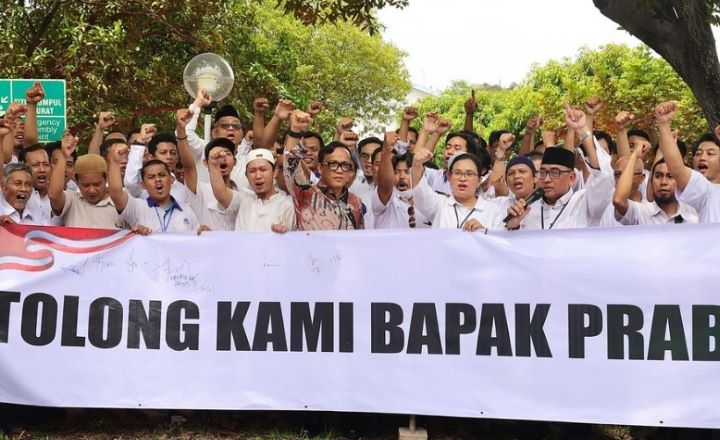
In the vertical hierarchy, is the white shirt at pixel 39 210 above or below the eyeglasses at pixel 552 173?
below

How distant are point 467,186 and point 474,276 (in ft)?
2.17

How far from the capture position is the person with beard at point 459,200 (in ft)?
21.3

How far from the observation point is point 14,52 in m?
14.6

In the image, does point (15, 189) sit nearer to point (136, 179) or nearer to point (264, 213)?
point (136, 179)

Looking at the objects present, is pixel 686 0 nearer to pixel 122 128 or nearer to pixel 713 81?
pixel 713 81

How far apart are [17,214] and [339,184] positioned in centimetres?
222

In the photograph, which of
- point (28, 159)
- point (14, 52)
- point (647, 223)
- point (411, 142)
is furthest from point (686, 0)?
point (14, 52)

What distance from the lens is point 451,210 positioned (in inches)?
259

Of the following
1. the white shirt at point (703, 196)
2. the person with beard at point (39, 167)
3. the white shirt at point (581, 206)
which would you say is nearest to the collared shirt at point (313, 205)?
the white shirt at point (581, 206)

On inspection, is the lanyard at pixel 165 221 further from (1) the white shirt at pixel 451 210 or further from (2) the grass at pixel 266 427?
(1) the white shirt at pixel 451 210

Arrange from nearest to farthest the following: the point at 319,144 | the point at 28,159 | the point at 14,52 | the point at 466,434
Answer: the point at 466,434, the point at 28,159, the point at 319,144, the point at 14,52

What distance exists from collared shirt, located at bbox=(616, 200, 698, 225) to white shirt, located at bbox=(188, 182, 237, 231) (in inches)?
107

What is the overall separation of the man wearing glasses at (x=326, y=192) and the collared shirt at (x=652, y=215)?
179 centimetres

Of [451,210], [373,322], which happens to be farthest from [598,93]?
[373,322]
